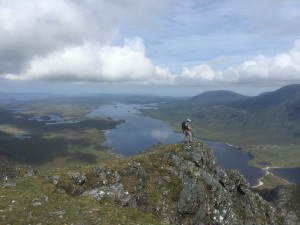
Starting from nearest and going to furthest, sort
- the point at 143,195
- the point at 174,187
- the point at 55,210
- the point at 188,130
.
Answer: the point at 55,210
the point at 143,195
the point at 174,187
the point at 188,130

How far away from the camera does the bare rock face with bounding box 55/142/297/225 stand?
146ft

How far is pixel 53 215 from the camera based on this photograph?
30.0 metres

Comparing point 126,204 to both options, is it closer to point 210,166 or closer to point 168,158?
point 168,158

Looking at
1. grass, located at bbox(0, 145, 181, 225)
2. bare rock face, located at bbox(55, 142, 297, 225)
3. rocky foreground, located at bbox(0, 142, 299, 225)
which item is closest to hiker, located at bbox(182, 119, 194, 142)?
bare rock face, located at bbox(55, 142, 297, 225)

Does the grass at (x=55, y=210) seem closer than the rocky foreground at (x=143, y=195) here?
Yes

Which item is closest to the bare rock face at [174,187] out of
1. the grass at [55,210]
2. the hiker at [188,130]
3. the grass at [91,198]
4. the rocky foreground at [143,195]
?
the rocky foreground at [143,195]

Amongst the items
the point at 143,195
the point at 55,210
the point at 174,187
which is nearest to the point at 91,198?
the point at 55,210

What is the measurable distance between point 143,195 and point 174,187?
5654mm

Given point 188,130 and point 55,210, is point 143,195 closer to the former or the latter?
point 188,130

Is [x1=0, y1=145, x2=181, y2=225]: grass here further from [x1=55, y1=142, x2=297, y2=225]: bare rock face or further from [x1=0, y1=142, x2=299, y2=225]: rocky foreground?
[x1=55, y1=142, x2=297, y2=225]: bare rock face

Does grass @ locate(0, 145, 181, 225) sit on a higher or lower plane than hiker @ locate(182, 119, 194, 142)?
lower

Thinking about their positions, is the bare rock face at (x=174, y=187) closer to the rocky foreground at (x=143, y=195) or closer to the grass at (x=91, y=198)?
the rocky foreground at (x=143, y=195)

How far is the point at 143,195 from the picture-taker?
151 ft

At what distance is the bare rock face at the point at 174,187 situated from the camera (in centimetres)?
4438
